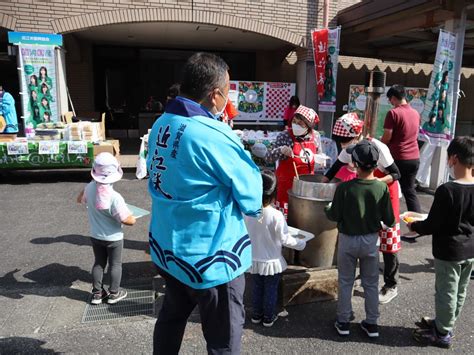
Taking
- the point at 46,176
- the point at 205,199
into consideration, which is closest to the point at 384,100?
the point at 46,176

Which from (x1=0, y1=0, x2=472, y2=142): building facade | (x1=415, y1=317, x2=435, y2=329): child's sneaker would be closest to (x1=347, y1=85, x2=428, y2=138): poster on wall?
(x1=0, y1=0, x2=472, y2=142): building facade

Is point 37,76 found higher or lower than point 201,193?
higher

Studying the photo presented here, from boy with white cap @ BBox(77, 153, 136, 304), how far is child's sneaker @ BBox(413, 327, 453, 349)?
91.1 inches

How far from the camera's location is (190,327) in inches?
117

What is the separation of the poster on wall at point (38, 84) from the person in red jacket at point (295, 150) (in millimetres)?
Answer: 7200

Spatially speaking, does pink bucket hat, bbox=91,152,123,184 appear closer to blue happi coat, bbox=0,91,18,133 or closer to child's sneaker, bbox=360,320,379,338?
child's sneaker, bbox=360,320,379,338

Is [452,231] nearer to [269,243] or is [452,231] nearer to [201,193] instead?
[269,243]

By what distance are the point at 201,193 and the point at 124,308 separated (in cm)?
200

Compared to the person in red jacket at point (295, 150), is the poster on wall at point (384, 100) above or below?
above

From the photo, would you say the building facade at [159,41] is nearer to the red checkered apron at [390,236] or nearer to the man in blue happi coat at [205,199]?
the red checkered apron at [390,236]

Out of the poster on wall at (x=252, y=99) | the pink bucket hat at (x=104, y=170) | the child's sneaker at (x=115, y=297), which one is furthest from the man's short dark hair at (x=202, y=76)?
the poster on wall at (x=252, y=99)

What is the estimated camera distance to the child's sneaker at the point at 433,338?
2.77 m

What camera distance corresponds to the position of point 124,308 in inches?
129

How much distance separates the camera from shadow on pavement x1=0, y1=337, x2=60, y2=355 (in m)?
2.67
